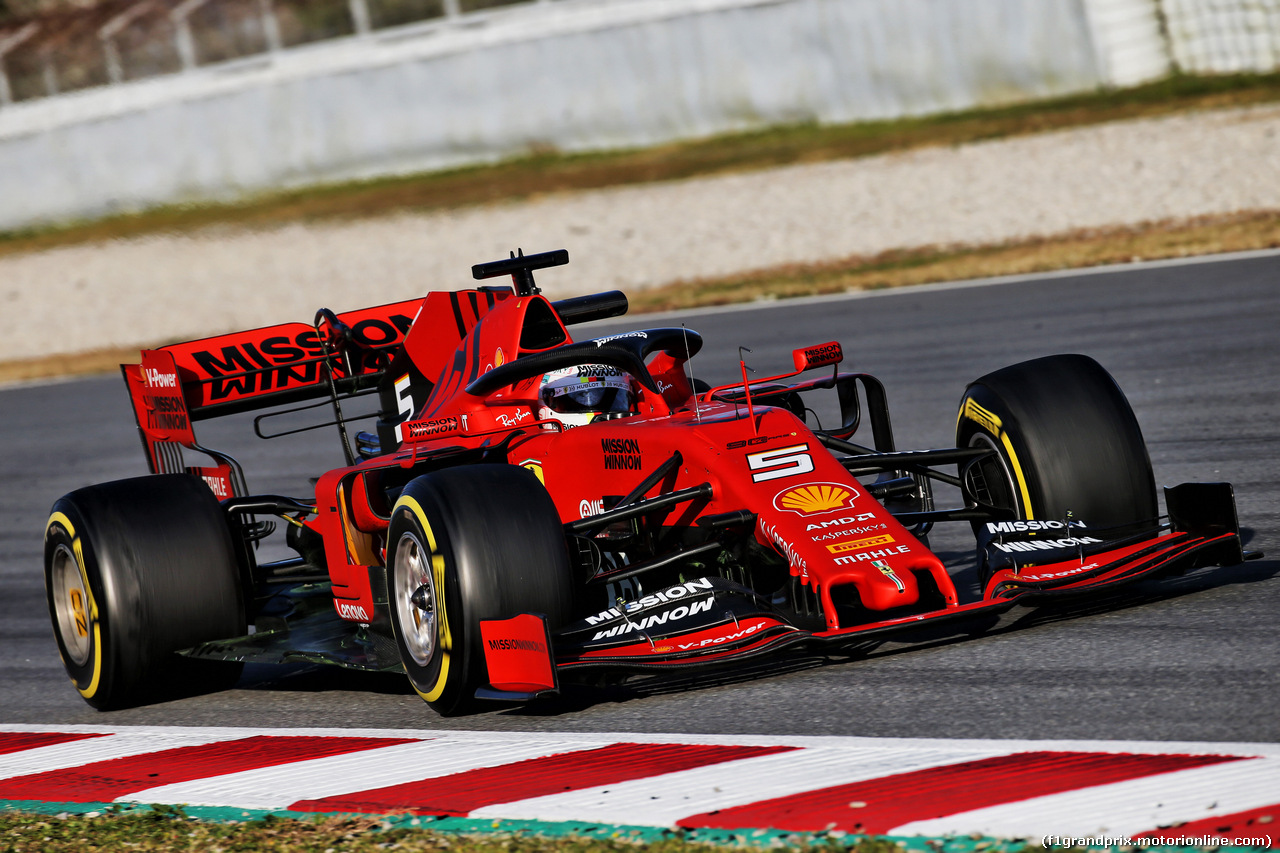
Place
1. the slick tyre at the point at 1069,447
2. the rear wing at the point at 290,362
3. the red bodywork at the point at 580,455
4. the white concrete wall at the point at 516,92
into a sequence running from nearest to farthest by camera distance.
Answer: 1. the red bodywork at the point at 580,455
2. the slick tyre at the point at 1069,447
3. the rear wing at the point at 290,362
4. the white concrete wall at the point at 516,92

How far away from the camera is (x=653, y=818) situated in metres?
4.38

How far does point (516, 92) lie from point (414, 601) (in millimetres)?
27223

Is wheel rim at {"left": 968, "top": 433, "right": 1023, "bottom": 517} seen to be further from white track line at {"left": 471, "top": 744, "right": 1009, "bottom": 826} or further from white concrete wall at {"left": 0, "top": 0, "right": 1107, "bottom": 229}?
white concrete wall at {"left": 0, "top": 0, "right": 1107, "bottom": 229}

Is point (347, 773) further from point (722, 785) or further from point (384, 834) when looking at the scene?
point (722, 785)

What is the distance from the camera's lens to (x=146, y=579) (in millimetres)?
6844

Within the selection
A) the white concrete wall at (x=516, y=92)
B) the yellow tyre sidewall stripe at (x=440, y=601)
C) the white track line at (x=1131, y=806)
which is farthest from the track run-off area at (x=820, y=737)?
the white concrete wall at (x=516, y=92)

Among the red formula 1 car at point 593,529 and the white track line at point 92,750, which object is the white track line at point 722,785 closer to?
the red formula 1 car at point 593,529

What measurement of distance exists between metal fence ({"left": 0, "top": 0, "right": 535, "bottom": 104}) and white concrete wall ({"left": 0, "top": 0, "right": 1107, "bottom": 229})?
0.35 m

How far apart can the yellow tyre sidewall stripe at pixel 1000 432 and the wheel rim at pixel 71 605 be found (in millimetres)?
3886

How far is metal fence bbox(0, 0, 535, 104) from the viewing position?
33.2m

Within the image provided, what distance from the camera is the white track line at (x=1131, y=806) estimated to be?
386cm

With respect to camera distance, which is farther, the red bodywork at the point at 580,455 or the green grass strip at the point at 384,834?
the red bodywork at the point at 580,455

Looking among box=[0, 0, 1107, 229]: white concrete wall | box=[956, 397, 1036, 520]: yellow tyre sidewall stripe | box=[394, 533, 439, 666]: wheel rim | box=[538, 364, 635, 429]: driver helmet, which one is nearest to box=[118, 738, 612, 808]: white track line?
box=[394, 533, 439, 666]: wheel rim

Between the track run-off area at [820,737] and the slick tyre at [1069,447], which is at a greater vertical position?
the slick tyre at [1069,447]
